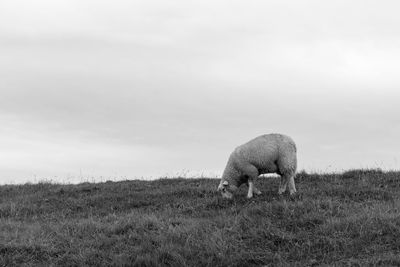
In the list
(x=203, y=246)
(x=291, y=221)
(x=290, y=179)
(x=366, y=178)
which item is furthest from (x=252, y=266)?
(x=366, y=178)

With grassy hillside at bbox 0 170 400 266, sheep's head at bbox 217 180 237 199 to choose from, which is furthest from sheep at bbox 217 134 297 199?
grassy hillside at bbox 0 170 400 266

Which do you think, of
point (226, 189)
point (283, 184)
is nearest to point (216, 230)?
Result: point (283, 184)

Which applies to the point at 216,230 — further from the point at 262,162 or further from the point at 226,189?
the point at 226,189

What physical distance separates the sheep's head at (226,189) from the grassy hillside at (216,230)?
0.23 m

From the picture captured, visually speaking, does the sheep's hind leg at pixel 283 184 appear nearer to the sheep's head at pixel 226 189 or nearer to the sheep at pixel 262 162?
the sheep at pixel 262 162

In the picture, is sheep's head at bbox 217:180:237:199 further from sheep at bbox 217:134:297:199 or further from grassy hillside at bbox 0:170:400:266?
grassy hillside at bbox 0:170:400:266

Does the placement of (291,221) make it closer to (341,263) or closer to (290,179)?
(341,263)

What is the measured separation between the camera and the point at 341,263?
9.74 metres

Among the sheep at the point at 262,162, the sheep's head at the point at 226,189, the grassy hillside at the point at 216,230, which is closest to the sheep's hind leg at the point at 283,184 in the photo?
the sheep at the point at 262,162

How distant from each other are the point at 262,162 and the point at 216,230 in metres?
3.91

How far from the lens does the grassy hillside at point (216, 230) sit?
409 inches

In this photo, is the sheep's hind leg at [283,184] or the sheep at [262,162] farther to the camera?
the sheep's hind leg at [283,184]

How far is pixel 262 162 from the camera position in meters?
14.9

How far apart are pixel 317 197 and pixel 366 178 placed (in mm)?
3409
